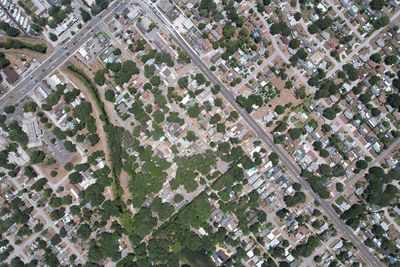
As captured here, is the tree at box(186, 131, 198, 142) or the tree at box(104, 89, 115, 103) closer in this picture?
the tree at box(186, 131, 198, 142)

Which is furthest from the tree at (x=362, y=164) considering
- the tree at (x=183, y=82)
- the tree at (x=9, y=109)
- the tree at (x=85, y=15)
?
the tree at (x=9, y=109)

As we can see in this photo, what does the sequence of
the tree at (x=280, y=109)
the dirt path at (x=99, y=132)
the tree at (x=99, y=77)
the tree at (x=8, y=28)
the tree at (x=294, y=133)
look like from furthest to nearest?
1. the dirt path at (x=99, y=132)
2. the tree at (x=8, y=28)
3. the tree at (x=99, y=77)
4. the tree at (x=280, y=109)
5. the tree at (x=294, y=133)

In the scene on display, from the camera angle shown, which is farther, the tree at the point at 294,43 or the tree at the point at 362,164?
the tree at the point at 294,43

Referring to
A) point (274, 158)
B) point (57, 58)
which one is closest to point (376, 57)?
point (274, 158)

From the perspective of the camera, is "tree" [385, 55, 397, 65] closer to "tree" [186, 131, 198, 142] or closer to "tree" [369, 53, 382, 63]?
"tree" [369, 53, 382, 63]

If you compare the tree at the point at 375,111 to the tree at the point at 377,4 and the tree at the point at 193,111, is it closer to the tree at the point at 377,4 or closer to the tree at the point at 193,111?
the tree at the point at 377,4

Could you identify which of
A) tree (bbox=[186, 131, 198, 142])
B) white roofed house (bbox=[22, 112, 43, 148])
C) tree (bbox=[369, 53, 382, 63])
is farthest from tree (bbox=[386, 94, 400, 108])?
white roofed house (bbox=[22, 112, 43, 148])

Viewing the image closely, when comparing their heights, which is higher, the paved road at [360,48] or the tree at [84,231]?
the tree at [84,231]

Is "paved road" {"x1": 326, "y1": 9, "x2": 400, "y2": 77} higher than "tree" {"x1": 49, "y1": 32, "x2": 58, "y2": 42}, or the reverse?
"tree" {"x1": 49, "y1": 32, "x2": 58, "y2": 42}
